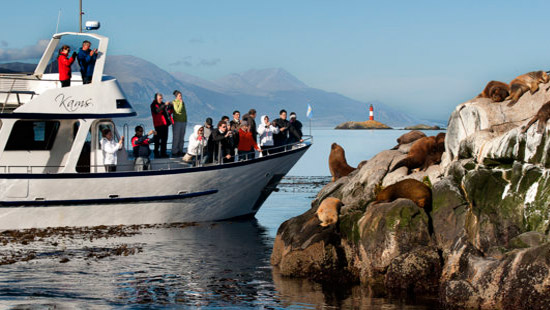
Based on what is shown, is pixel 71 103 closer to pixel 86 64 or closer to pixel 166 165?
pixel 86 64

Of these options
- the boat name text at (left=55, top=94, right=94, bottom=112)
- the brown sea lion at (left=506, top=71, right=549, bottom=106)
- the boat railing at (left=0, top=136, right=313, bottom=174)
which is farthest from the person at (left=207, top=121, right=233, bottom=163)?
the brown sea lion at (left=506, top=71, right=549, bottom=106)

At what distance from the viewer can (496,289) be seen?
42.1ft

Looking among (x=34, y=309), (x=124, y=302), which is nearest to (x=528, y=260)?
(x=124, y=302)

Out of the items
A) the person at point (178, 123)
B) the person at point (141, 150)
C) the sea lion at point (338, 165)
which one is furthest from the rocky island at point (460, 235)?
the person at point (178, 123)

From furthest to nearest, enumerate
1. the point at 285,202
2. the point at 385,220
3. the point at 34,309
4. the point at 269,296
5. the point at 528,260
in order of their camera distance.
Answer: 1. the point at 285,202
2. the point at 385,220
3. the point at 269,296
4. the point at 34,309
5. the point at 528,260

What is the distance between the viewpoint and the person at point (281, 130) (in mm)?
26516

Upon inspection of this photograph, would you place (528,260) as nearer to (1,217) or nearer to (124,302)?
(124,302)

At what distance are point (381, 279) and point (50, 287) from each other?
246 inches

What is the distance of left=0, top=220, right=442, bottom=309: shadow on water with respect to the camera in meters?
14.2

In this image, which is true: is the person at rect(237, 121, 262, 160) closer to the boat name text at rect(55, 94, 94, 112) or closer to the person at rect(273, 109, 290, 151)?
the person at rect(273, 109, 290, 151)

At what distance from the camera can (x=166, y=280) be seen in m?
16.2

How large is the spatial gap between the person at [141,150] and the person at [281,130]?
4692 mm

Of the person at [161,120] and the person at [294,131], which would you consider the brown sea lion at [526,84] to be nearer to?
the person at [294,131]

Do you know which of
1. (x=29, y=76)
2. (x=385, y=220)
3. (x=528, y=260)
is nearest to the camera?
(x=528, y=260)
